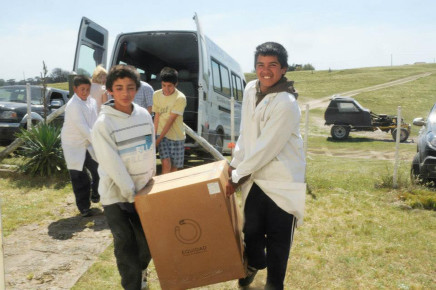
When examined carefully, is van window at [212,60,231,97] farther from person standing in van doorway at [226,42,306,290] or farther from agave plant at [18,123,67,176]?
person standing in van doorway at [226,42,306,290]

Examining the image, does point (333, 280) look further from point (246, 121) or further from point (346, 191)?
point (346, 191)

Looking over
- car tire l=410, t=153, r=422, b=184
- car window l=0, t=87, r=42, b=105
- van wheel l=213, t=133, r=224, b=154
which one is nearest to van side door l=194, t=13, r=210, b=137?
van wheel l=213, t=133, r=224, b=154

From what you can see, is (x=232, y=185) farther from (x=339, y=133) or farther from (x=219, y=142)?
(x=339, y=133)

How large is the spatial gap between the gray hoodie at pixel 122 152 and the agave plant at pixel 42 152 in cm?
438

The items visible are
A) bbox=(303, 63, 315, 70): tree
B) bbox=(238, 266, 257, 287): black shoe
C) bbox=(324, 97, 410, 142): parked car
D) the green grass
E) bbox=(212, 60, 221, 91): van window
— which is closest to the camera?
bbox=(238, 266, 257, 287): black shoe

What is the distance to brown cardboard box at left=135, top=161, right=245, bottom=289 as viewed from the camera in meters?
2.43

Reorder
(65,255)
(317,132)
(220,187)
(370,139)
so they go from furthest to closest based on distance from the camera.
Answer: (317,132) → (370,139) → (65,255) → (220,187)

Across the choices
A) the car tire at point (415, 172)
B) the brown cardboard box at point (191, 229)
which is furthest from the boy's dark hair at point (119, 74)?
the car tire at point (415, 172)

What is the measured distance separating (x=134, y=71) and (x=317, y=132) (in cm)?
1852

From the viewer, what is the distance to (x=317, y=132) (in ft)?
66.8

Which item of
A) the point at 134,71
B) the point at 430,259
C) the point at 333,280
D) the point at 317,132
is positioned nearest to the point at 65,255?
the point at 134,71

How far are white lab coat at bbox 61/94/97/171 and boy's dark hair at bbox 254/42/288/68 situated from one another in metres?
2.76

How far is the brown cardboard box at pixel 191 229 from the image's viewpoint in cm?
243

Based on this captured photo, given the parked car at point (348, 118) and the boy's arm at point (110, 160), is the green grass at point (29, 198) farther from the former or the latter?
the parked car at point (348, 118)
